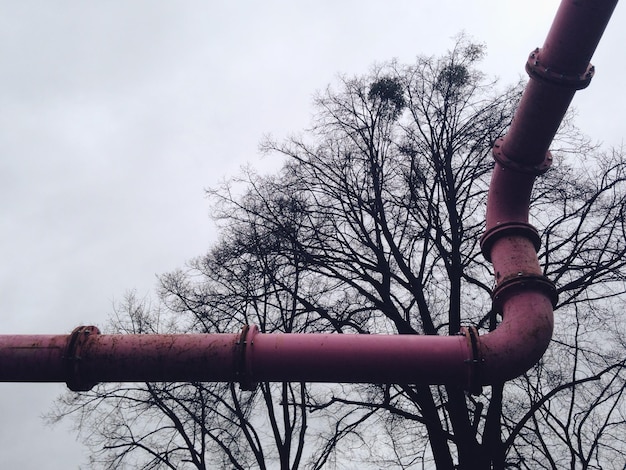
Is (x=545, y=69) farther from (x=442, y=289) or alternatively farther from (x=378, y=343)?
→ (x=442, y=289)

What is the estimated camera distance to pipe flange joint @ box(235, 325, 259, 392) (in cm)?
487

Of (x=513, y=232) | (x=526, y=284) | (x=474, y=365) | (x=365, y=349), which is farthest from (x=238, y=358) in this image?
(x=513, y=232)

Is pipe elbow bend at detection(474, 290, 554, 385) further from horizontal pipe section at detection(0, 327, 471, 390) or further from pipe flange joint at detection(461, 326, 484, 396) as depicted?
horizontal pipe section at detection(0, 327, 471, 390)

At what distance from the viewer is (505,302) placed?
525 centimetres

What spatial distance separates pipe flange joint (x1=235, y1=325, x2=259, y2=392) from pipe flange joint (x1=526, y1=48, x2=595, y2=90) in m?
Answer: 3.79

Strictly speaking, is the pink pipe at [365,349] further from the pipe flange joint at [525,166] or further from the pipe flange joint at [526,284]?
the pipe flange joint at [525,166]

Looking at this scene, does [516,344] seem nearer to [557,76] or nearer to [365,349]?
[365,349]

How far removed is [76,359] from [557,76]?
5.43 meters

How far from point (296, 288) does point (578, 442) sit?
5.43 m

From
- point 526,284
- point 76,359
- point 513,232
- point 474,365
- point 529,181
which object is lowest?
point 474,365

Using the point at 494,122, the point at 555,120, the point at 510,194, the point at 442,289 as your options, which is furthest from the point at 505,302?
the point at 494,122

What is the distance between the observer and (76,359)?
16.2 feet

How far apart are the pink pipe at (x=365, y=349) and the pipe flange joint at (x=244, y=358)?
0.03 feet

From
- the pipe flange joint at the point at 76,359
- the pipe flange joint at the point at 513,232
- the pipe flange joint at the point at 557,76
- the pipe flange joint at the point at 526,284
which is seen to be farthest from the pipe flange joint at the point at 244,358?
the pipe flange joint at the point at 557,76
